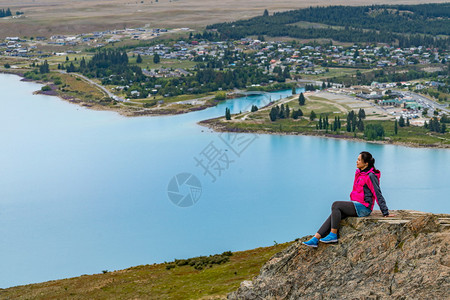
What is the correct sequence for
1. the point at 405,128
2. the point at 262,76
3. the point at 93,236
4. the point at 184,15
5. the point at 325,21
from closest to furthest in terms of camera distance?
the point at 93,236 < the point at 405,128 < the point at 262,76 < the point at 325,21 < the point at 184,15

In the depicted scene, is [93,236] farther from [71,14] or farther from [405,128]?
[71,14]

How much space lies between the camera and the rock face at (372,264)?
4.36m

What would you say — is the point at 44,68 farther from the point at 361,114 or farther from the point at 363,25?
the point at 363,25

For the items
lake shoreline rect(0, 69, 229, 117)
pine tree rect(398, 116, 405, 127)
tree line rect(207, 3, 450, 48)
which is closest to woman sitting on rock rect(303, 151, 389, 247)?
pine tree rect(398, 116, 405, 127)

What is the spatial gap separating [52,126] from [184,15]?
5778 centimetres

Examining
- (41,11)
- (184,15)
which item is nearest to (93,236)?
(184,15)

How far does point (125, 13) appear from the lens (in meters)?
93.6

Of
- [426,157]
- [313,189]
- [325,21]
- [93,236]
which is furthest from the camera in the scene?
[325,21]

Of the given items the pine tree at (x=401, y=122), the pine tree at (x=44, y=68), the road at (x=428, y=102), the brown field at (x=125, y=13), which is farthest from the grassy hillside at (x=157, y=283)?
the brown field at (x=125, y=13)

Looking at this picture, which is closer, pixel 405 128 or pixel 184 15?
pixel 405 128

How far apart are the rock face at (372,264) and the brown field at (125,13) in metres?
76.0

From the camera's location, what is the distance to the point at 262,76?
50.0 meters

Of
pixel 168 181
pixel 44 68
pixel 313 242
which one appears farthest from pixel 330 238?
pixel 44 68

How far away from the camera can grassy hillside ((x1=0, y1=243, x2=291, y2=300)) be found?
31.8 feet
